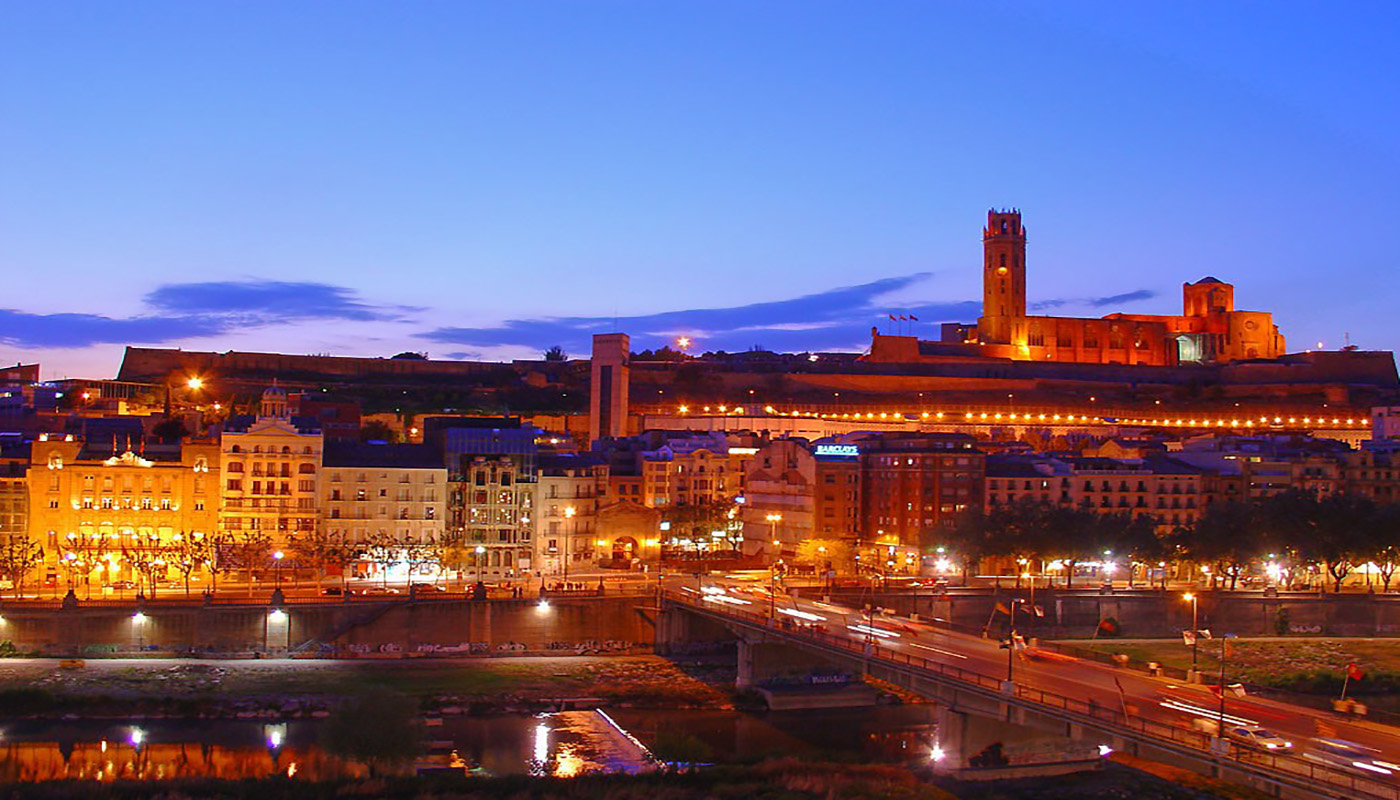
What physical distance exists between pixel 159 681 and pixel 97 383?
64.7m

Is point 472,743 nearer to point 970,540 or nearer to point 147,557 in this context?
point 147,557

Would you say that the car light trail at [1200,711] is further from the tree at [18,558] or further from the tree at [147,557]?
the tree at [18,558]

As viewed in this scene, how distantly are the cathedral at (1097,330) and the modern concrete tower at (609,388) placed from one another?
44266 mm

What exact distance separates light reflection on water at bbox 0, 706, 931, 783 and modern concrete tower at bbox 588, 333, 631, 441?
168 feet

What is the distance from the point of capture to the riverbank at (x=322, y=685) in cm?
4119

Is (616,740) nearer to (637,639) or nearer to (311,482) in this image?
(637,639)

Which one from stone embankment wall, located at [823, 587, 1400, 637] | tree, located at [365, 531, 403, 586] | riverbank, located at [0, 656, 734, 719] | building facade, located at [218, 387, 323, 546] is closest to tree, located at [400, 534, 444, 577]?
tree, located at [365, 531, 403, 586]

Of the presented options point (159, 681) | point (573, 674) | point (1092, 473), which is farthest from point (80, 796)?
point (1092, 473)

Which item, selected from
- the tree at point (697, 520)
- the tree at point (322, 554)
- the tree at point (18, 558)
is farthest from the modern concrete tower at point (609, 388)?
the tree at point (18, 558)

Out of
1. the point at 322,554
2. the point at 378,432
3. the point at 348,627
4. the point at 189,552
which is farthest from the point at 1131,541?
the point at 378,432

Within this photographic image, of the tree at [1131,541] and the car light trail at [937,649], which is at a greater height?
the tree at [1131,541]

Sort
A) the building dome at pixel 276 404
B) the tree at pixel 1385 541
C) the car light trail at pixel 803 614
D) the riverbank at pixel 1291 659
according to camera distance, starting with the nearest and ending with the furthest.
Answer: the car light trail at pixel 803 614 → the riverbank at pixel 1291 659 → the tree at pixel 1385 541 → the building dome at pixel 276 404

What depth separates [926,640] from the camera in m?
42.8

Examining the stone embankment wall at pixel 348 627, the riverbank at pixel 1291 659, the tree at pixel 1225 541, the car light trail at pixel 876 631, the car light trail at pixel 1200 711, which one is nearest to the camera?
the car light trail at pixel 1200 711
